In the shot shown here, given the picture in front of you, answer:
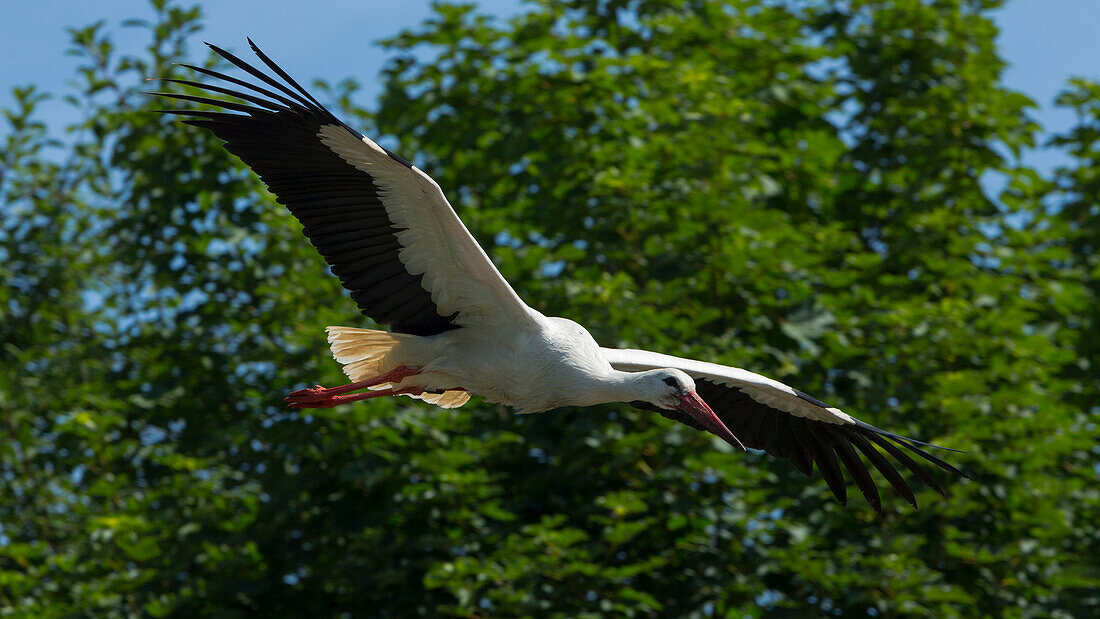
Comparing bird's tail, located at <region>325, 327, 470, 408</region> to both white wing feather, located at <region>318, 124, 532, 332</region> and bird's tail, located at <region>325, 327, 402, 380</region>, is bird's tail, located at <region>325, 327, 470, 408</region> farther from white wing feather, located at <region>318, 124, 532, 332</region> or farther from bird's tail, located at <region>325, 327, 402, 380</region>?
white wing feather, located at <region>318, 124, 532, 332</region>

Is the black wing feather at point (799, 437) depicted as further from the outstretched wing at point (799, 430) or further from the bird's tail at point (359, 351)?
the bird's tail at point (359, 351)

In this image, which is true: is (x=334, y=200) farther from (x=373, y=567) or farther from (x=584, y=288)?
(x=373, y=567)

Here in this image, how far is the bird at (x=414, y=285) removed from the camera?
19.8 ft

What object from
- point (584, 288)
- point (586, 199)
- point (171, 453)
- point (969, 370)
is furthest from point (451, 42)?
point (969, 370)

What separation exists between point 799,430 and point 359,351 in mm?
2657

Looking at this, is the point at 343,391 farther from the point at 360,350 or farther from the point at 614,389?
the point at 614,389

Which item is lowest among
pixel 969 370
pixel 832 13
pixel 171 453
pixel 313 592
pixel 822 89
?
pixel 313 592

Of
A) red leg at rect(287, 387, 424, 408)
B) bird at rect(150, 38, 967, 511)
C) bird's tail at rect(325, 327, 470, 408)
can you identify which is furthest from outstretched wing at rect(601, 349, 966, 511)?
bird's tail at rect(325, 327, 470, 408)

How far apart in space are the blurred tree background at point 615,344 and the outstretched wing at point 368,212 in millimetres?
2208

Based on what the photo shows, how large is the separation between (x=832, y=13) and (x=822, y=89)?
1267mm

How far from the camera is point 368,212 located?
6254 mm

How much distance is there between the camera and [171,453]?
31.8ft

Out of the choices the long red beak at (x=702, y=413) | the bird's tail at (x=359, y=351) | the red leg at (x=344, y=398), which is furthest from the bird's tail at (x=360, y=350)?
the long red beak at (x=702, y=413)

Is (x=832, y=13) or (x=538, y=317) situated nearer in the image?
(x=538, y=317)
